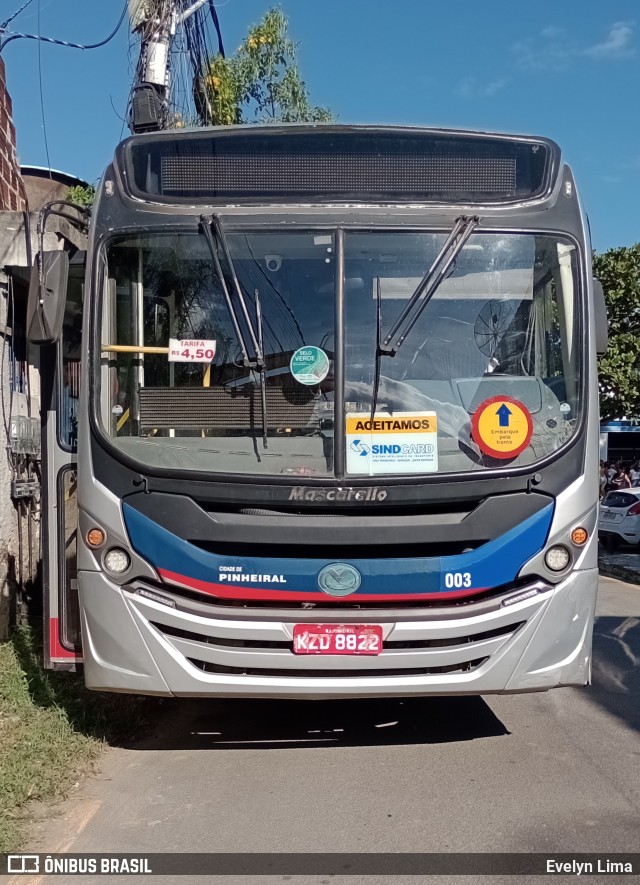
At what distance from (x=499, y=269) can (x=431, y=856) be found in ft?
9.78

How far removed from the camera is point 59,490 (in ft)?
17.9

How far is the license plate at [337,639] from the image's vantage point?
4.79 m

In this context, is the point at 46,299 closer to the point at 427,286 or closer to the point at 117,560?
the point at 117,560

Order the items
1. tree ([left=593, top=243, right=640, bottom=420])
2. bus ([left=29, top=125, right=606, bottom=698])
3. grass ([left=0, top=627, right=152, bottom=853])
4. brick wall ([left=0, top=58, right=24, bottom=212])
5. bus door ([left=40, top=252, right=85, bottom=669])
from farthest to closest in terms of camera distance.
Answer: tree ([left=593, top=243, right=640, bottom=420]), brick wall ([left=0, top=58, right=24, bottom=212]), bus door ([left=40, top=252, right=85, bottom=669]), bus ([left=29, top=125, right=606, bottom=698]), grass ([left=0, top=627, right=152, bottom=853])

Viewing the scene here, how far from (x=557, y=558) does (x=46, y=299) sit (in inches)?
120

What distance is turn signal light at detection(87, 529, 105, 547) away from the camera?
4945mm

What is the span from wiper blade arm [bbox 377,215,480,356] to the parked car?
602 inches

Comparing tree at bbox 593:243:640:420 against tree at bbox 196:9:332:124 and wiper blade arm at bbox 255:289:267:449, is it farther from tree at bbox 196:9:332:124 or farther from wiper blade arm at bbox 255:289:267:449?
wiper blade arm at bbox 255:289:267:449

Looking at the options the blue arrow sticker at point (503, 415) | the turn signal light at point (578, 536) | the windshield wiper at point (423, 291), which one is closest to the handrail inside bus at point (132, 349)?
the windshield wiper at point (423, 291)

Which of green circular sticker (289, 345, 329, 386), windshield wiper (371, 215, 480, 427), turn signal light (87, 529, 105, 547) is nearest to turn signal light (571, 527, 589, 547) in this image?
windshield wiper (371, 215, 480, 427)

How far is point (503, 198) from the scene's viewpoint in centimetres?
518

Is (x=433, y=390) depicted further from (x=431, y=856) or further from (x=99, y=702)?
(x=99, y=702)

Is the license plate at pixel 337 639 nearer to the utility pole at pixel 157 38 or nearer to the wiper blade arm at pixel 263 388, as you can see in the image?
the wiper blade arm at pixel 263 388

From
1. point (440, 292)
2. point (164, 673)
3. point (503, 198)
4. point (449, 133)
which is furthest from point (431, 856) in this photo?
point (449, 133)
